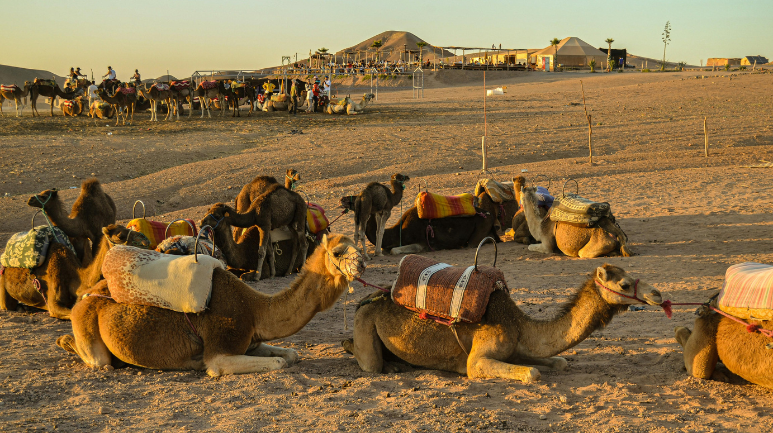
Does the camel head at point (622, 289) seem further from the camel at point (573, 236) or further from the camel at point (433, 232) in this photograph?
the camel at point (433, 232)

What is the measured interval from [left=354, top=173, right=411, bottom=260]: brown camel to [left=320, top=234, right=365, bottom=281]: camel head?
556cm

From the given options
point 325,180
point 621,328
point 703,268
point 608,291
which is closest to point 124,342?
point 608,291

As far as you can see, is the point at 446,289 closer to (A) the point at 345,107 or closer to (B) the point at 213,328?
(B) the point at 213,328

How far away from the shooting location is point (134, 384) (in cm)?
585

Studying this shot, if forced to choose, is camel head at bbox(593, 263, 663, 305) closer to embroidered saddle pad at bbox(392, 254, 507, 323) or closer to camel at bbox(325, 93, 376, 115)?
embroidered saddle pad at bbox(392, 254, 507, 323)

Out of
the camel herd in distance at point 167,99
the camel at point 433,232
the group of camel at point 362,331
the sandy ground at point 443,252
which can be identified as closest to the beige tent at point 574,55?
the camel herd in distance at point 167,99

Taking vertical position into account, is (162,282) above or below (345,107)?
below

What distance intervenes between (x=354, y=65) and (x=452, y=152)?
45.4m

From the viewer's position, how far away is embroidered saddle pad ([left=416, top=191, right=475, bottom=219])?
11.7 meters

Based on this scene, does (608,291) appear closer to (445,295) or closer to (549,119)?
(445,295)

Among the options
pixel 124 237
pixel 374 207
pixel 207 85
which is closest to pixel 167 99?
pixel 207 85

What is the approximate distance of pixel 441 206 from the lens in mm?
11797

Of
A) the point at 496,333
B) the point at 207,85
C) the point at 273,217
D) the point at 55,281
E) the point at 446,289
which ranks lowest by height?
the point at 55,281

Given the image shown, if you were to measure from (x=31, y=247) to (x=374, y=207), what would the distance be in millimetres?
5235
